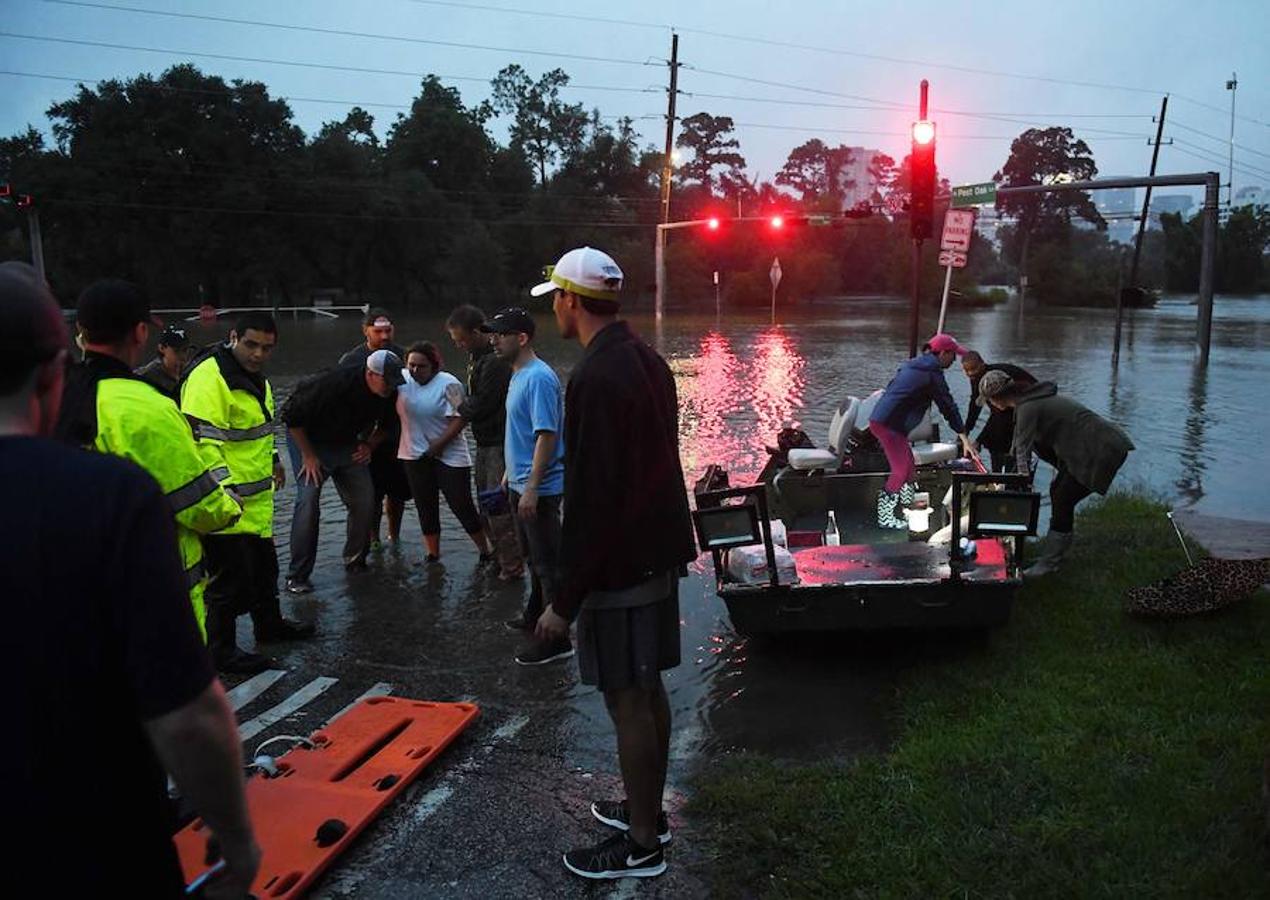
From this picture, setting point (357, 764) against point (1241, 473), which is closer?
point (357, 764)

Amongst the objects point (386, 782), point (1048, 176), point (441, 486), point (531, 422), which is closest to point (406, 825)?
point (386, 782)

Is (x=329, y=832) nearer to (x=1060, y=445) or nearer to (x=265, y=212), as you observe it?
(x=1060, y=445)

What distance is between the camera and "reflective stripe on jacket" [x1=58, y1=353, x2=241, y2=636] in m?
3.44

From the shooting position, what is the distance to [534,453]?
18.6 feet

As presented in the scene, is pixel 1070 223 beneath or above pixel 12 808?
above

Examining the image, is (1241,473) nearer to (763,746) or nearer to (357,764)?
(763,746)

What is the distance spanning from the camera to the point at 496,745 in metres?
4.75

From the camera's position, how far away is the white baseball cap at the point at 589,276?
3.45m

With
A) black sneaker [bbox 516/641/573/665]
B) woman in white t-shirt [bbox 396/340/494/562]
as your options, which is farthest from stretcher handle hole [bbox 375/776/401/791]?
woman in white t-shirt [bbox 396/340/494/562]

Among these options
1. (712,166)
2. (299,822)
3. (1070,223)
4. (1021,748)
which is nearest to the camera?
(299,822)

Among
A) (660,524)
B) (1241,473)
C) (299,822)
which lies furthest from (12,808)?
(1241,473)

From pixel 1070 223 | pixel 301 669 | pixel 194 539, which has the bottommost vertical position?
pixel 301 669

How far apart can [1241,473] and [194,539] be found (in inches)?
476

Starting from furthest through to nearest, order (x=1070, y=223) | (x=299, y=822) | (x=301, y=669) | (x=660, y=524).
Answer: (x=1070, y=223) < (x=301, y=669) < (x=299, y=822) < (x=660, y=524)
